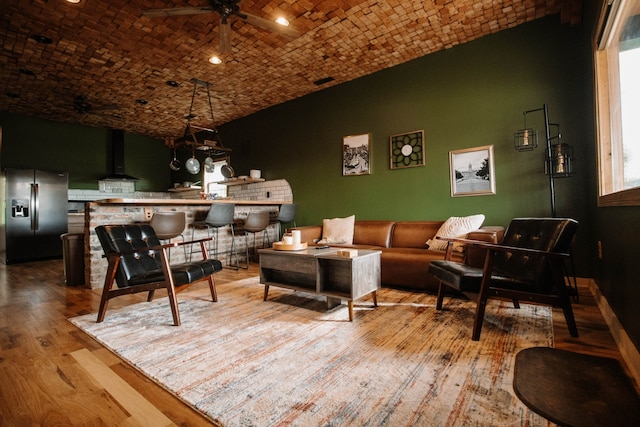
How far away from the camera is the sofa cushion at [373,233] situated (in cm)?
450

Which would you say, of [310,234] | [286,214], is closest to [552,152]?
[310,234]

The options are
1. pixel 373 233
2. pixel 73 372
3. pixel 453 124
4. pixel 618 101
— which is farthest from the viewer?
pixel 373 233

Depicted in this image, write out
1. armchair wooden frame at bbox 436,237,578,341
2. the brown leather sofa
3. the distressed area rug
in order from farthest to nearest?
the brown leather sofa < armchair wooden frame at bbox 436,237,578,341 < the distressed area rug

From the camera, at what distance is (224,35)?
9.89 ft

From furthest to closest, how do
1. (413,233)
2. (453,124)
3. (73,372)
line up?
(453,124), (413,233), (73,372)

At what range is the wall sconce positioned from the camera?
10.7 ft

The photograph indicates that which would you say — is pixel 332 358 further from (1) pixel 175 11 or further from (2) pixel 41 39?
(2) pixel 41 39

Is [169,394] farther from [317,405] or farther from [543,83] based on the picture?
[543,83]

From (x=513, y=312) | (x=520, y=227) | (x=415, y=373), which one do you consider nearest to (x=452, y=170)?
(x=520, y=227)

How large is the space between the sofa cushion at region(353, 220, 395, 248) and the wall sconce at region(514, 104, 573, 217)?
195 cm

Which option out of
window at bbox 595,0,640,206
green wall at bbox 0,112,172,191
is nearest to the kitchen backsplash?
green wall at bbox 0,112,172,191

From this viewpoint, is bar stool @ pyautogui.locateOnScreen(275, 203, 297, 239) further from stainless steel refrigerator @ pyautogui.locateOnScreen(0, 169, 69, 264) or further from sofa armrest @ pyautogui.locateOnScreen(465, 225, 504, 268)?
stainless steel refrigerator @ pyautogui.locateOnScreen(0, 169, 69, 264)

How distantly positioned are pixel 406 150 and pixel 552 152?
6.29ft

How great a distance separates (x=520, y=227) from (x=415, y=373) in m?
1.77
